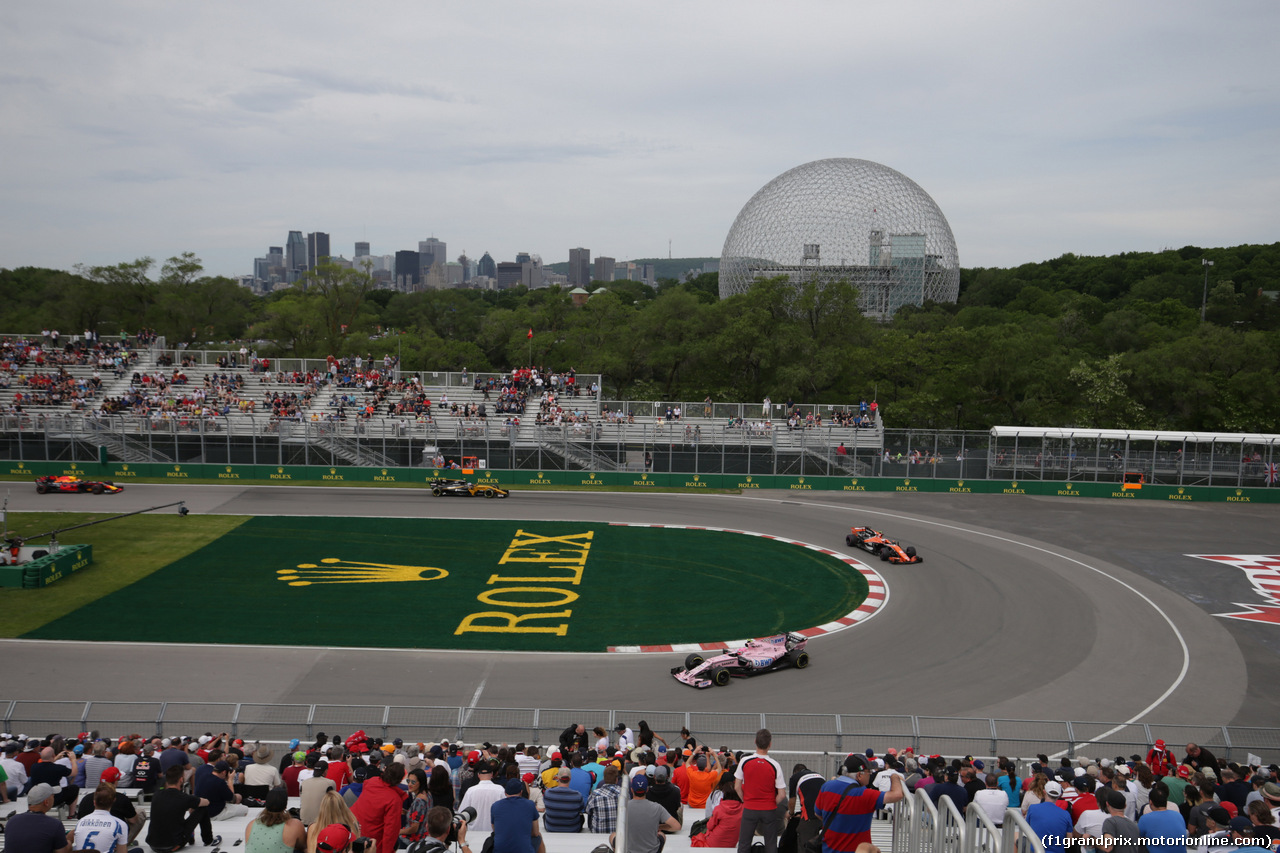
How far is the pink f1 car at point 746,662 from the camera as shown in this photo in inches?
832

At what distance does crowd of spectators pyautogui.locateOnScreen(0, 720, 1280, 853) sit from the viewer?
328 inches

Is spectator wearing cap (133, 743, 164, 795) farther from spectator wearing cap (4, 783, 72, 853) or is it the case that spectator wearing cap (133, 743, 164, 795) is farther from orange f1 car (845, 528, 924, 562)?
orange f1 car (845, 528, 924, 562)

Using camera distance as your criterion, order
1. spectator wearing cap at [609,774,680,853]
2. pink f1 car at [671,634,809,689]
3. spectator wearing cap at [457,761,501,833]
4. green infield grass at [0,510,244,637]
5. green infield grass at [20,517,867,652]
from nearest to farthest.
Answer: spectator wearing cap at [609,774,680,853] → spectator wearing cap at [457,761,501,833] → pink f1 car at [671,634,809,689] → green infield grass at [20,517,867,652] → green infield grass at [0,510,244,637]

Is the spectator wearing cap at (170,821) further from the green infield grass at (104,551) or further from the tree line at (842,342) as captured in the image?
the tree line at (842,342)

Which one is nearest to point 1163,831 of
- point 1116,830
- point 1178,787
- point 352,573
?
point 1116,830

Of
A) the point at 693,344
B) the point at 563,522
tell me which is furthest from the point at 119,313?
the point at 563,522

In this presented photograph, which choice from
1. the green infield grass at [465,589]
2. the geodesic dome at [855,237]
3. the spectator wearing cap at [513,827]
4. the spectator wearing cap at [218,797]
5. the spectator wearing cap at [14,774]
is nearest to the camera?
the spectator wearing cap at [513,827]

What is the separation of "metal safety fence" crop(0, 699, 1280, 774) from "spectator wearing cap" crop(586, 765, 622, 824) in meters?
5.83

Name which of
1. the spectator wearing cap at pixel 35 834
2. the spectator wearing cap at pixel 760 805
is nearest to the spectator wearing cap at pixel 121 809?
the spectator wearing cap at pixel 35 834

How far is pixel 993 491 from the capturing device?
154 feet

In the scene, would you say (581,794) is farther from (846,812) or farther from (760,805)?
(846,812)

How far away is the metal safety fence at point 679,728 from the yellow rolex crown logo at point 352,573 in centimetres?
1011

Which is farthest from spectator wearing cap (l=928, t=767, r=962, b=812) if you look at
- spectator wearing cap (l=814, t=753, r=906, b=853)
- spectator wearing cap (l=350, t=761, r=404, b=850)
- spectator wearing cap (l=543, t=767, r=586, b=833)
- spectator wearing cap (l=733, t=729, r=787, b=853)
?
spectator wearing cap (l=350, t=761, r=404, b=850)

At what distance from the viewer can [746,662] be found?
21703 mm
